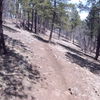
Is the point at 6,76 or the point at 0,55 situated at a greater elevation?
the point at 0,55

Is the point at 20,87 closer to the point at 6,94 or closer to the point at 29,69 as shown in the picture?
the point at 6,94

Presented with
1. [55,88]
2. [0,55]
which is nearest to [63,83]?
[55,88]

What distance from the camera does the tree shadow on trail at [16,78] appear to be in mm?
4078

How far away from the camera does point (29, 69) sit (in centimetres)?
625

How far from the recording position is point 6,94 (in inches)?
154

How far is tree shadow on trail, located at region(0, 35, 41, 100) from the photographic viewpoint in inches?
161

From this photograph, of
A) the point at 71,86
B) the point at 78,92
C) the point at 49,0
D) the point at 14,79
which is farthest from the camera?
the point at 49,0

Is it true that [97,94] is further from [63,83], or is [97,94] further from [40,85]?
[40,85]

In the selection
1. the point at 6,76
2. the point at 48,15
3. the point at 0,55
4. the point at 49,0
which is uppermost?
the point at 49,0

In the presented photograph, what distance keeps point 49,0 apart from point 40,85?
13103 millimetres

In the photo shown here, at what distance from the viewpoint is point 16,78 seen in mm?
4992

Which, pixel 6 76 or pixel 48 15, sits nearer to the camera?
pixel 6 76

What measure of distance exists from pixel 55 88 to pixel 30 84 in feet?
4.29

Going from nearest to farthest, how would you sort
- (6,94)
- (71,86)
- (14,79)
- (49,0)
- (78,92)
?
1. (6,94)
2. (14,79)
3. (78,92)
4. (71,86)
5. (49,0)
